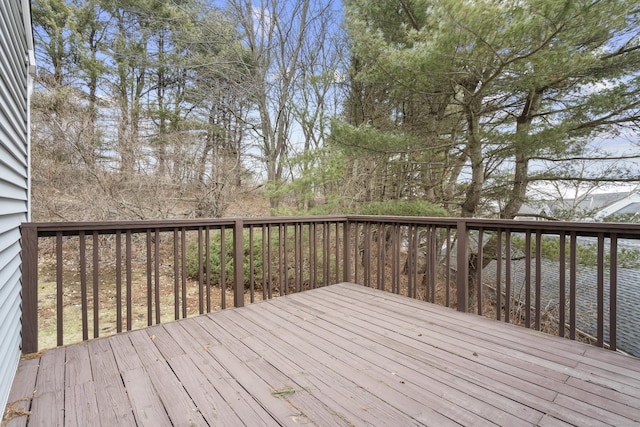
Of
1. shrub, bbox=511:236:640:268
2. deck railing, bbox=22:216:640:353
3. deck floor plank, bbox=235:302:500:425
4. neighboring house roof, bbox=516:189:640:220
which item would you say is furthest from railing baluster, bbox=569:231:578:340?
neighboring house roof, bbox=516:189:640:220

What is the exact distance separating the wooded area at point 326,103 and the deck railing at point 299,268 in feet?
3.93

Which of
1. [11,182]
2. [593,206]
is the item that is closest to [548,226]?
[11,182]

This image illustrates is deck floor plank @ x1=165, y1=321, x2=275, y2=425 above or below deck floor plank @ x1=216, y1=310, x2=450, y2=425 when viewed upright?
above

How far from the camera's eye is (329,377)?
170 centimetres

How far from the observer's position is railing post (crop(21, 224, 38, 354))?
1970 millimetres

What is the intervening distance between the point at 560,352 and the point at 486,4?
12.3 feet

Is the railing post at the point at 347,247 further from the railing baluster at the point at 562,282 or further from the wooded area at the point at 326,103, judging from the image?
the railing baluster at the point at 562,282

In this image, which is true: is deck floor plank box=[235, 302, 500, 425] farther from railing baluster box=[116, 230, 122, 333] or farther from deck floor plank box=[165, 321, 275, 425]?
railing baluster box=[116, 230, 122, 333]

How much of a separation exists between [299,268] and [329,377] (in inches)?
79.6

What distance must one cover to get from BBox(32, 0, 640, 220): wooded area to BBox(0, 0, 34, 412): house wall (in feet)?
12.6

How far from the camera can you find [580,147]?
517cm

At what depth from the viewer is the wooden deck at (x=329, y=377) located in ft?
4.53

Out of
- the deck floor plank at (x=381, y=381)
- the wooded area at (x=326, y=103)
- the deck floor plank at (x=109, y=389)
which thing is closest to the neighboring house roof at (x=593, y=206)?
the wooded area at (x=326, y=103)

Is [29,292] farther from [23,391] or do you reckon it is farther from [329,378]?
[329,378]
